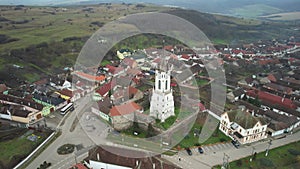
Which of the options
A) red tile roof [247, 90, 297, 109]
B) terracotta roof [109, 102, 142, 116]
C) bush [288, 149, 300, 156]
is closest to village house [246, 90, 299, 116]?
red tile roof [247, 90, 297, 109]

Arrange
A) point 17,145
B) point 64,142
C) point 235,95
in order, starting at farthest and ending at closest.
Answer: point 235,95
point 64,142
point 17,145

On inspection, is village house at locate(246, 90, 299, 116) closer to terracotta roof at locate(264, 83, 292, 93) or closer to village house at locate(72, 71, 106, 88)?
terracotta roof at locate(264, 83, 292, 93)

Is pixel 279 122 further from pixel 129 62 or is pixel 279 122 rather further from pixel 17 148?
pixel 129 62

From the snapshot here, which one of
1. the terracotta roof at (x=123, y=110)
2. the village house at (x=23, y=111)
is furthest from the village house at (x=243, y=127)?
the village house at (x=23, y=111)

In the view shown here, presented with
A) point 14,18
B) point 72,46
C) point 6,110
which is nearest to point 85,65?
point 72,46

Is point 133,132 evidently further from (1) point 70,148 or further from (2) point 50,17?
(2) point 50,17

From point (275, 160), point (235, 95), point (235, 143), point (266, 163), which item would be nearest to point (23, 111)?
point (235, 143)

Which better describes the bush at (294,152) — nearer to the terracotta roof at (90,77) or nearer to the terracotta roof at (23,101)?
the terracotta roof at (23,101)
